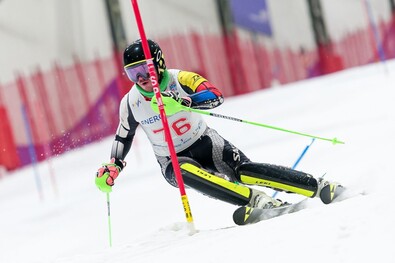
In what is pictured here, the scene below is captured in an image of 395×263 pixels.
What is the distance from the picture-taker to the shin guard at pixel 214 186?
407cm

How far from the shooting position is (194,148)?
14.7ft

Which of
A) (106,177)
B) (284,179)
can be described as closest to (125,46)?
(106,177)

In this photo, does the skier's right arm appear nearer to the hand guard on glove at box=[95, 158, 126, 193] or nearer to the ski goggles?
the hand guard on glove at box=[95, 158, 126, 193]

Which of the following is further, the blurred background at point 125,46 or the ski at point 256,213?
the blurred background at point 125,46

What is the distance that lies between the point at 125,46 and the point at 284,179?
8.17 m

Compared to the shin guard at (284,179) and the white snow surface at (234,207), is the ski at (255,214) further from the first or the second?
the shin guard at (284,179)

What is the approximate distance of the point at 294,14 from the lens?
13.1m

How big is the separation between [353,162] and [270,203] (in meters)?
2.36

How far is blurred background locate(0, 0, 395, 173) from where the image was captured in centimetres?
1143

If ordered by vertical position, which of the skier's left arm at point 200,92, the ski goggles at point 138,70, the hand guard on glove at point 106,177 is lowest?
the hand guard on glove at point 106,177

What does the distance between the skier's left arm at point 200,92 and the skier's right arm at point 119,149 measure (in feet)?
1.38

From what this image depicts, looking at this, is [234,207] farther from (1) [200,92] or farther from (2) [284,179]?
(1) [200,92]

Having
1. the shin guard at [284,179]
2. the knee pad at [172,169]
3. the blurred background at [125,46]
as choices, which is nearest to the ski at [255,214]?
the shin guard at [284,179]

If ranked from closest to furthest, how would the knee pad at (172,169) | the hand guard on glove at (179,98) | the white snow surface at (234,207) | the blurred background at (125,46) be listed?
the white snow surface at (234,207) → the hand guard on glove at (179,98) → the knee pad at (172,169) → the blurred background at (125,46)
